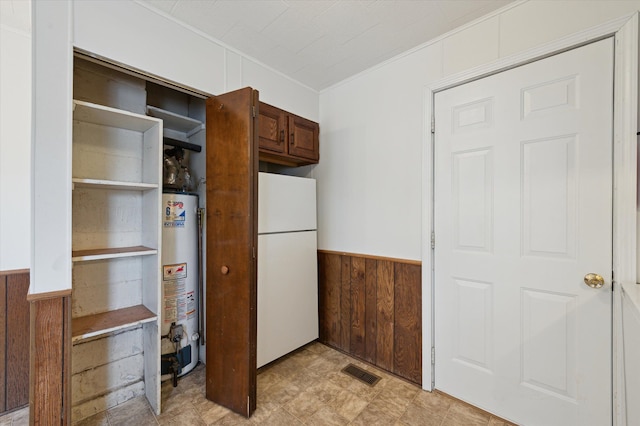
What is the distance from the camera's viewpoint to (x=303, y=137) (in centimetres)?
254

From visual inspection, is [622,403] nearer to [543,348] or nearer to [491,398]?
[543,348]

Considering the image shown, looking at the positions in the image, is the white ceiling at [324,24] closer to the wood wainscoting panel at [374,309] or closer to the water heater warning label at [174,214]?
the water heater warning label at [174,214]

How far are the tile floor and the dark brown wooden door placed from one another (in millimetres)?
140

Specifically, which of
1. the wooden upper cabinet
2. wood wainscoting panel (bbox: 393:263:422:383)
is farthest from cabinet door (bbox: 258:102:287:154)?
wood wainscoting panel (bbox: 393:263:422:383)

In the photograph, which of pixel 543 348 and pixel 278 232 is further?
pixel 278 232

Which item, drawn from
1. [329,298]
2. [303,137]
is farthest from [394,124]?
[329,298]

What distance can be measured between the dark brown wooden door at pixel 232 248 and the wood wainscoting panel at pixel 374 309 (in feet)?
3.35

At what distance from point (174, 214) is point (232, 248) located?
2.30 feet

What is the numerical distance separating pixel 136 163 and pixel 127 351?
1.34 m

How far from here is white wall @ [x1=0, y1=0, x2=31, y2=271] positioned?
5.78ft

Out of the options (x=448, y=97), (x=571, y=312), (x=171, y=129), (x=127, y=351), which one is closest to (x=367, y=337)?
(x=571, y=312)

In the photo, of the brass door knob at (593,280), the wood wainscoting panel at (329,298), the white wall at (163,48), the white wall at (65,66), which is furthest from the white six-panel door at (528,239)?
the white wall at (65,66)

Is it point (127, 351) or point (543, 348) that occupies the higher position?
point (543, 348)

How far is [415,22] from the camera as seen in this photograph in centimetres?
178
